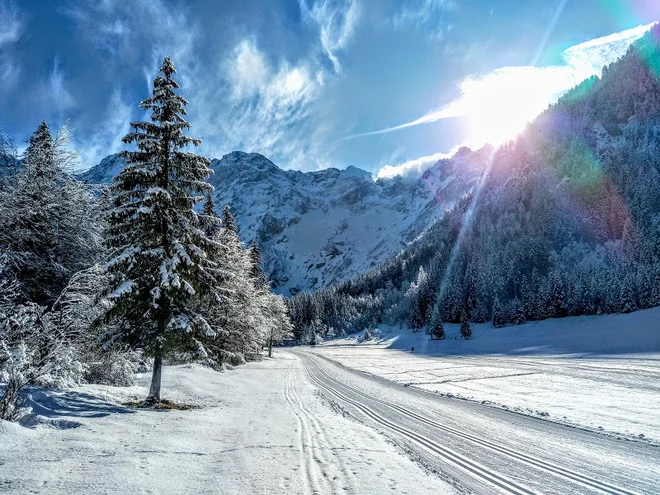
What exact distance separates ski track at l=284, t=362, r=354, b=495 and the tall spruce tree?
6.03m

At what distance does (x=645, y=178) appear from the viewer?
316 feet

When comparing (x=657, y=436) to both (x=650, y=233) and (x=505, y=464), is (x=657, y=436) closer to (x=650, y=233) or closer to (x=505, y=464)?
(x=505, y=464)

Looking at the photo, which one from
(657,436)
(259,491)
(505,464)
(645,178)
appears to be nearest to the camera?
(259,491)

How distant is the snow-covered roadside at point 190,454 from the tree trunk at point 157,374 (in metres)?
1.17

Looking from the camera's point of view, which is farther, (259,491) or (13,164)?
(13,164)

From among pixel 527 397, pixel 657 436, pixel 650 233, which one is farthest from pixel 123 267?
pixel 650 233

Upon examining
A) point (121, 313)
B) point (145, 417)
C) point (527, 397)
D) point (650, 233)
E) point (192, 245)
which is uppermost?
point (650, 233)

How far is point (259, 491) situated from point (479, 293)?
10001 centimetres

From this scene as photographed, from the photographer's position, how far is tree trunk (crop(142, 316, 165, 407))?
42.5 feet

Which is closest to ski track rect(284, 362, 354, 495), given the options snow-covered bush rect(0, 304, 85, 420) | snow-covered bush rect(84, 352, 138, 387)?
snow-covered bush rect(0, 304, 85, 420)

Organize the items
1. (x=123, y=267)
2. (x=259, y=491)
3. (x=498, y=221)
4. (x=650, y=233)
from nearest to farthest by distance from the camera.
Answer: (x=259, y=491)
(x=123, y=267)
(x=650, y=233)
(x=498, y=221)

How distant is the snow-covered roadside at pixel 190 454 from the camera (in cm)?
523

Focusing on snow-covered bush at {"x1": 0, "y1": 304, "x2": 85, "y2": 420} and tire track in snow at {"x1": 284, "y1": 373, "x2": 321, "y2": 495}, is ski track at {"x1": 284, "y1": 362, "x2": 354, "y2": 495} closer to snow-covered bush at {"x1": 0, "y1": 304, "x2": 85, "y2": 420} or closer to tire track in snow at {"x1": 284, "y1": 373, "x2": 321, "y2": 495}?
tire track in snow at {"x1": 284, "y1": 373, "x2": 321, "y2": 495}

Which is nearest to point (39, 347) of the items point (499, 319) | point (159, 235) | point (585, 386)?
point (159, 235)
